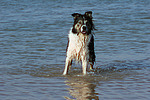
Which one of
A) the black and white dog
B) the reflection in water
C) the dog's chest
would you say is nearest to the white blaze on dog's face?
the black and white dog

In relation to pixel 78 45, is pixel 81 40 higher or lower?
higher

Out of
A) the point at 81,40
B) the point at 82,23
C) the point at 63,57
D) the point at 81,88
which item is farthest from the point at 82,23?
the point at 63,57

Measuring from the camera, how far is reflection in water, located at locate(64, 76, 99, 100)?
650cm

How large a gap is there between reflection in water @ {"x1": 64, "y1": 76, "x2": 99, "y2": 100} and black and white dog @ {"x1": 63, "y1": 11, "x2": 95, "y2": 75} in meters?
0.52

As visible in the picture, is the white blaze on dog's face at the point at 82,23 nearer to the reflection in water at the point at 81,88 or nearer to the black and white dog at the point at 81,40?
the black and white dog at the point at 81,40

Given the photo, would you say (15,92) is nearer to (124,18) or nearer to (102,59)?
(102,59)

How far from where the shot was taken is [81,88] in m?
7.15

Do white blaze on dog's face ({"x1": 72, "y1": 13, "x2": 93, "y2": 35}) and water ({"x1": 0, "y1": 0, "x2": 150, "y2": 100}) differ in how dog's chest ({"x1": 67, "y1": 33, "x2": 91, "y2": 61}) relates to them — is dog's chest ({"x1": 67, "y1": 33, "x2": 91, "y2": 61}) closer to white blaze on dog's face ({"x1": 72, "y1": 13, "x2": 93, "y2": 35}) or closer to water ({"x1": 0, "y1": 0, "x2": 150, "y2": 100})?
white blaze on dog's face ({"x1": 72, "y1": 13, "x2": 93, "y2": 35})

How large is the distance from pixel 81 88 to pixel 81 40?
1.42 m

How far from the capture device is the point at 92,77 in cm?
820

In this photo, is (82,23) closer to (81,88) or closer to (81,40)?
(81,40)

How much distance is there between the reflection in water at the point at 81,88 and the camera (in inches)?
256

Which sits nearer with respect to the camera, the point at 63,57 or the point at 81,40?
the point at 81,40

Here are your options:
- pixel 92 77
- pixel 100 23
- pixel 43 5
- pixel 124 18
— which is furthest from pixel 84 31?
pixel 43 5
